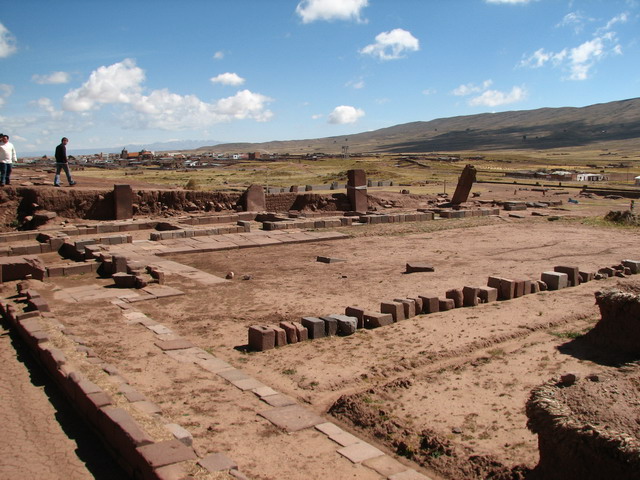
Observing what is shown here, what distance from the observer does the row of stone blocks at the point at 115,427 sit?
17.3 ft

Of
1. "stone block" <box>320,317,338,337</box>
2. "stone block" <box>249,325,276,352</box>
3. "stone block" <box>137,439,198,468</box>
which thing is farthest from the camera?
"stone block" <box>320,317,338,337</box>

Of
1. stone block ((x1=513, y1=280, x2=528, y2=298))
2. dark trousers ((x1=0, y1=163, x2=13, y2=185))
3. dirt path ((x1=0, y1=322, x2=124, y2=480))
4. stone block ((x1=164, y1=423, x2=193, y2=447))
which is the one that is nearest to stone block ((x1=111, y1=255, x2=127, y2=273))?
dirt path ((x1=0, y1=322, x2=124, y2=480))

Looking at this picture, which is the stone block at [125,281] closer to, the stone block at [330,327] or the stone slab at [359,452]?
the stone block at [330,327]

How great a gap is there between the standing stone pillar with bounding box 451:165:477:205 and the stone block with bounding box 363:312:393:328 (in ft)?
65.2

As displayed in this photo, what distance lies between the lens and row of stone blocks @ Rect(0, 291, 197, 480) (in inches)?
207

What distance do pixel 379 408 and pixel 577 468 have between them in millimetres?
2570

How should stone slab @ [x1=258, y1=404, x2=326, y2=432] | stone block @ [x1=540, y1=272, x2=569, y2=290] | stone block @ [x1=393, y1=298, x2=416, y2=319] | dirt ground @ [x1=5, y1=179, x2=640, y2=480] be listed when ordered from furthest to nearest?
stone block @ [x1=540, y1=272, x2=569, y2=290], stone block @ [x1=393, y1=298, x2=416, y2=319], stone slab @ [x1=258, y1=404, x2=326, y2=432], dirt ground @ [x1=5, y1=179, x2=640, y2=480]

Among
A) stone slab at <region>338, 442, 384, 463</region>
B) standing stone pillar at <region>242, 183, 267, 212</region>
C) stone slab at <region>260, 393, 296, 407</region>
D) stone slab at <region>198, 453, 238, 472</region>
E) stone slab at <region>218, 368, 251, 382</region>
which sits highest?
standing stone pillar at <region>242, 183, 267, 212</region>

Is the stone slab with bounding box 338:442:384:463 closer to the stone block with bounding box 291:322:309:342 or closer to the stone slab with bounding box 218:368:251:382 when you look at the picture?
the stone slab with bounding box 218:368:251:382

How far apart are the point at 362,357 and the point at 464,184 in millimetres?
21785

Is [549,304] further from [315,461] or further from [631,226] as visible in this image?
[631,226]

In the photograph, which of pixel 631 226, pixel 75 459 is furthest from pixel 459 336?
pixel 631 226

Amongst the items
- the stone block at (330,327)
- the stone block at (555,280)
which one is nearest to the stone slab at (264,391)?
the stone block at (330,327)

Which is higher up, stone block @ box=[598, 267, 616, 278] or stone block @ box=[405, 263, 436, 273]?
stone block @ box=[405, 263, 436, 273]
